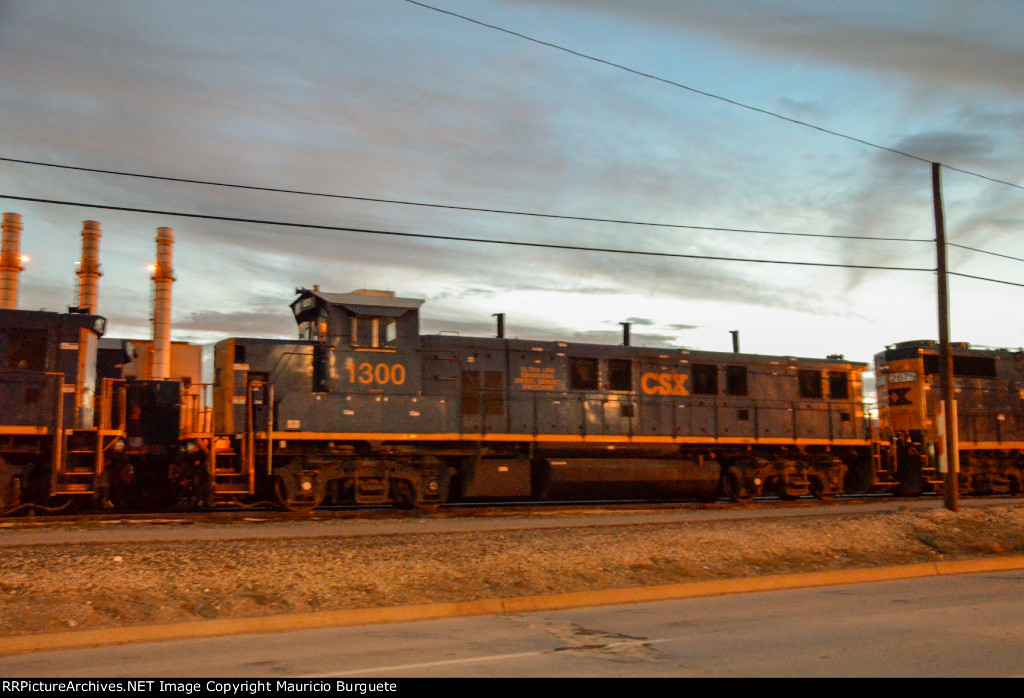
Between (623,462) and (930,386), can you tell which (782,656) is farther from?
(930,386)

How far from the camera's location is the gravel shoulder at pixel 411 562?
28.2 ft

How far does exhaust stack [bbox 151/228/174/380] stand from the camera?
137 feet

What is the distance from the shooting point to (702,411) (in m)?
21.3

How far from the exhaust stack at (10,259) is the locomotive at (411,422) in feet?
74.0

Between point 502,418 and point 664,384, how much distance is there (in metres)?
4.31

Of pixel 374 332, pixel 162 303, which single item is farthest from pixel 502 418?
pixel 162 303

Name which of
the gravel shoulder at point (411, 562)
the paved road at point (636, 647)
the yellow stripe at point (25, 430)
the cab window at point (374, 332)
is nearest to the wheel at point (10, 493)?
the yellow stripe at point (25, 430)

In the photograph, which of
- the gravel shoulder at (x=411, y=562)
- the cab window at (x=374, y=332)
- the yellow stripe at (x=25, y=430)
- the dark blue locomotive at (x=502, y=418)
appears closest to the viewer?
the gravel shoulder at (x=411, y=562)

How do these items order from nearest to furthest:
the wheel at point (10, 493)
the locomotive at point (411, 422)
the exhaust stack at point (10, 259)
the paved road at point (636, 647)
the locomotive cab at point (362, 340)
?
the paved road at point (636, 647), the wheel at point (10, 493), the locomotive at point (411, 422), the locomotive cab at point (362, 340), the exhaust stack at point (10, 259)

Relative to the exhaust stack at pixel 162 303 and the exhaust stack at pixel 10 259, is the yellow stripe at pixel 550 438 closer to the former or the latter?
the exhaust stack at pixel 162 303

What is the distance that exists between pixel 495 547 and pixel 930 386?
702 inches

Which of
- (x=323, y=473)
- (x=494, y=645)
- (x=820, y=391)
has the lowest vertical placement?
(x=494, y=645)

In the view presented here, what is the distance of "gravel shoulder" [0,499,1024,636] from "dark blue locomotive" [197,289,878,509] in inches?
136

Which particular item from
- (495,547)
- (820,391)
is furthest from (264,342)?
(820,391)
